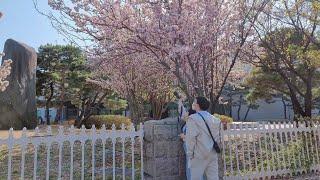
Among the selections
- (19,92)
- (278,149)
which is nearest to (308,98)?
(278,149)

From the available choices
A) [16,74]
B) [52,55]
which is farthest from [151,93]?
[52,55]

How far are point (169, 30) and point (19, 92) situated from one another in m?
14.5

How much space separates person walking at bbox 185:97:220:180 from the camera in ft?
17.5

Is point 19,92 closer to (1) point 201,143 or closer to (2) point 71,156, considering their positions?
(2) point 71,156

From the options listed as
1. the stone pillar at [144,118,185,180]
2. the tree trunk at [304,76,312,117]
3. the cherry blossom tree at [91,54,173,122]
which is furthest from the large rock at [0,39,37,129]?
the stone pillar at [144,118,185,180]

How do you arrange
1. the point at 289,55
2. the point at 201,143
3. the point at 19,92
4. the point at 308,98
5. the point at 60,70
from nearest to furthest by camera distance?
the point at 201,143
the point at 289,55
the point at 308,98
the point at 19,92
the point at 60,70

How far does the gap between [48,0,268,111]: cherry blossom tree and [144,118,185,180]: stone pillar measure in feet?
5.15

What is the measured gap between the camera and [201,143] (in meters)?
5.33

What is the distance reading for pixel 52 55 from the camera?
93.6 feet

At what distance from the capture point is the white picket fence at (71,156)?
5.25 metres

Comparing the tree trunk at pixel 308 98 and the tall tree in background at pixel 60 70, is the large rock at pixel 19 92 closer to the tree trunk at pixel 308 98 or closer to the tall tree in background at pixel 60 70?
the tall tree in background at pixel 60 70

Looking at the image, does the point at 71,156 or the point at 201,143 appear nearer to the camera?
the point at 201,143

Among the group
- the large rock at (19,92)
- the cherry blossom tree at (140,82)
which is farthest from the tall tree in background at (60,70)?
the cherry blossom tree at (140,82)

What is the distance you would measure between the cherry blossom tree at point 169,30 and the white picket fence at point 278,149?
4.00ft
